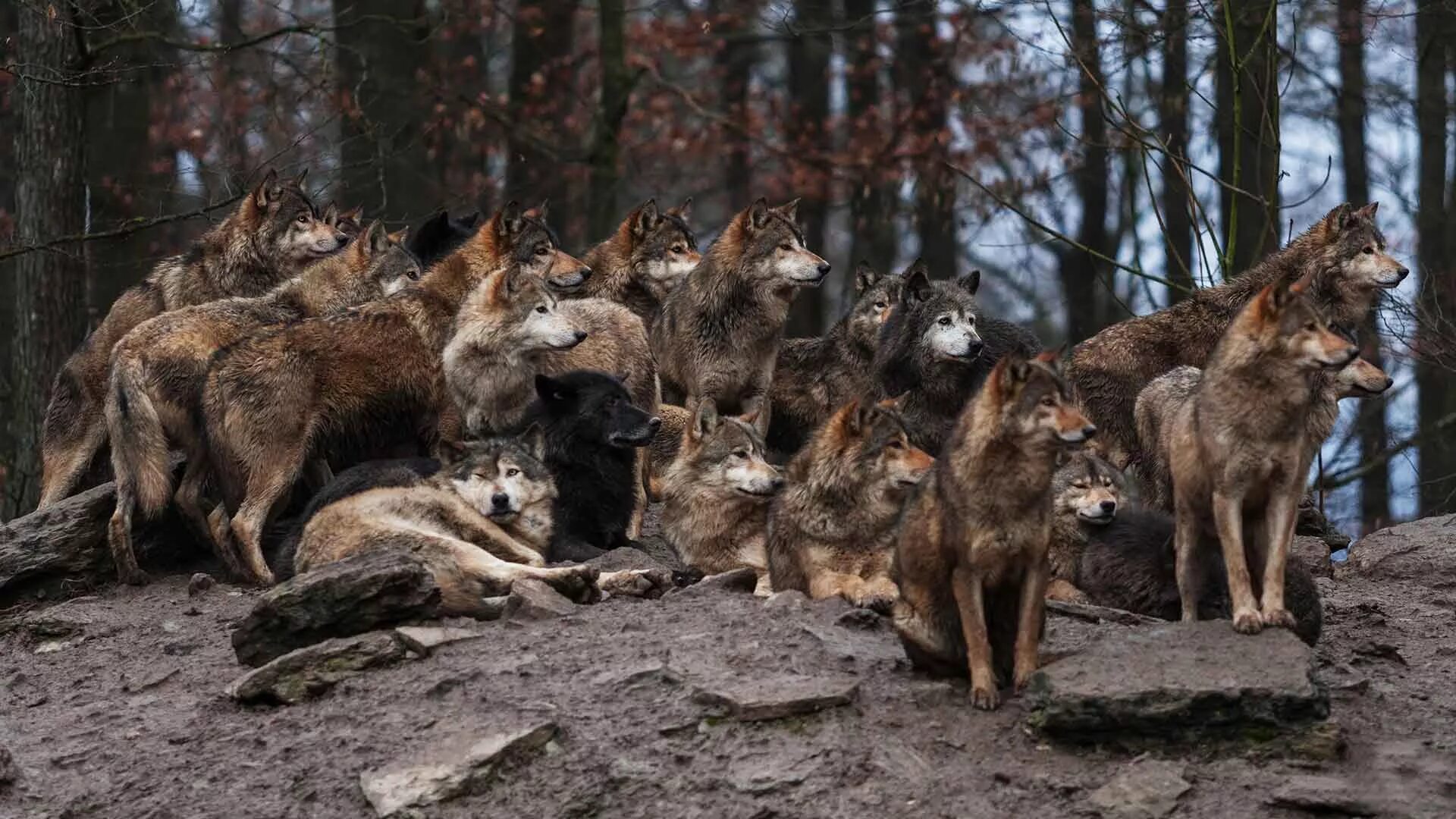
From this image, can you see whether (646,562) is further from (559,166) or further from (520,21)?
(559,166)

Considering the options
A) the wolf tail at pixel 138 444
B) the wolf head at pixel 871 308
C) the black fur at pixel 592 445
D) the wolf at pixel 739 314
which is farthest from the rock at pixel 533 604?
the wolf head at pixel 871 308

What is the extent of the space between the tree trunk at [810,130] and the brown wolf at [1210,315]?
8677 millimetres

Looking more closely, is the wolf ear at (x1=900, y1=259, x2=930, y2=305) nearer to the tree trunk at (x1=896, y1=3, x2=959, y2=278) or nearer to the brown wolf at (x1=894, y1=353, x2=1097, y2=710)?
the brown wolf at (x1=894, y1=353, x2=1097, y2=710)

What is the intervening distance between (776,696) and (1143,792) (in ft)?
4.95

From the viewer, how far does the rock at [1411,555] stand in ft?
35.5

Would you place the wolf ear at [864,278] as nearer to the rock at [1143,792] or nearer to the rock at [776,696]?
the rock at [776,696]

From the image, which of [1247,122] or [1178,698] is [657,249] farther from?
[1247,122]

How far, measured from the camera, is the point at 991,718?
7281mm

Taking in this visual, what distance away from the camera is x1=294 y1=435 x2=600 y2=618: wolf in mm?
9016

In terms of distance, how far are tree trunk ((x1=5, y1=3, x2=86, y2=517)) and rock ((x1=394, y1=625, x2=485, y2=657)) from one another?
558 cm

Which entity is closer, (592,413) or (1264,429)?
(1264,429)

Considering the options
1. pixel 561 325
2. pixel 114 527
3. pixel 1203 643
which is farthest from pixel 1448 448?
pixel 114 527

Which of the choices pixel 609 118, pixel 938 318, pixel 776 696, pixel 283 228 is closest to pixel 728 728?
pixel 776 696

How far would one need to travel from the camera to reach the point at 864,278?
1316 cm
